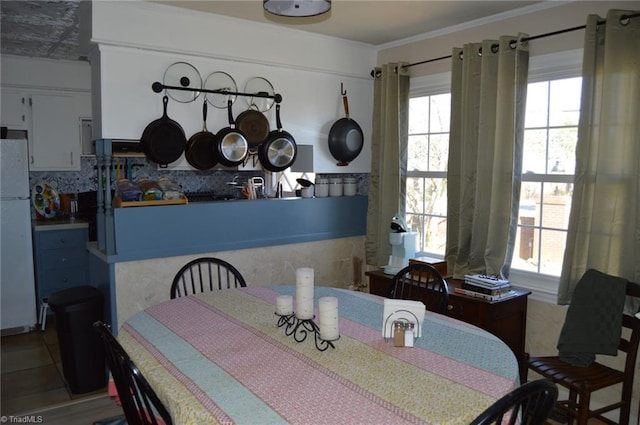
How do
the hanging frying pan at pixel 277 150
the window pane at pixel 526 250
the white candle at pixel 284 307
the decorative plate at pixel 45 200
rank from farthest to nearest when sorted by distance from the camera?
the decorative plate at pixel 45 200 < the hanging frying pan at pixel 277 150 < the window pane at pixel 526 250 < the white candle at pixel 284 307

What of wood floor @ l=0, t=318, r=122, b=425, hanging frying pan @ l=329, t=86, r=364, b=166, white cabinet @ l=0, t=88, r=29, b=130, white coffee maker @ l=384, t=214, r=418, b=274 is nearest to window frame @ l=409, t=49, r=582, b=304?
white coffee maker @ l=384, t=214, r=418, b=274

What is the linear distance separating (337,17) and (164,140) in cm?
146

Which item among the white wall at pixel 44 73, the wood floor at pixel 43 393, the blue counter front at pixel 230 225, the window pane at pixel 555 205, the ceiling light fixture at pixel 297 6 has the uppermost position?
the white wall at pixel 44 73

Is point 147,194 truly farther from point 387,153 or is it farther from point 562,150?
point 562,150

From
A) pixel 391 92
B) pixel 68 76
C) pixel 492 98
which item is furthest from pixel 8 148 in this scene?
pixel 492 98

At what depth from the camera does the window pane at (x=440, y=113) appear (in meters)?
3.89

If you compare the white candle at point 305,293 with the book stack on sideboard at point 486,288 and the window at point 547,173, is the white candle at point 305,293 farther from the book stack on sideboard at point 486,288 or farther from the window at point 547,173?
the window at point 547,173

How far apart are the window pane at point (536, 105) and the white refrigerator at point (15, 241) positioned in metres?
4.01

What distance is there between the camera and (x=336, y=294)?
267cm

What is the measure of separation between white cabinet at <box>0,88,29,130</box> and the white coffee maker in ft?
12.0

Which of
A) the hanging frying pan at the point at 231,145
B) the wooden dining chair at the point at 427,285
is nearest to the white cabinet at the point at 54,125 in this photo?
the hanging frying pan at the point at 231,145

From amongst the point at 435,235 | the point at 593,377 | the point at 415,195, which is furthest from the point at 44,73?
the point at 593,377

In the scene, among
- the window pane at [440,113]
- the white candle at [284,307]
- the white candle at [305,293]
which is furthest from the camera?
the window pane at [440,113]

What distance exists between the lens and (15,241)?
4.26 m
